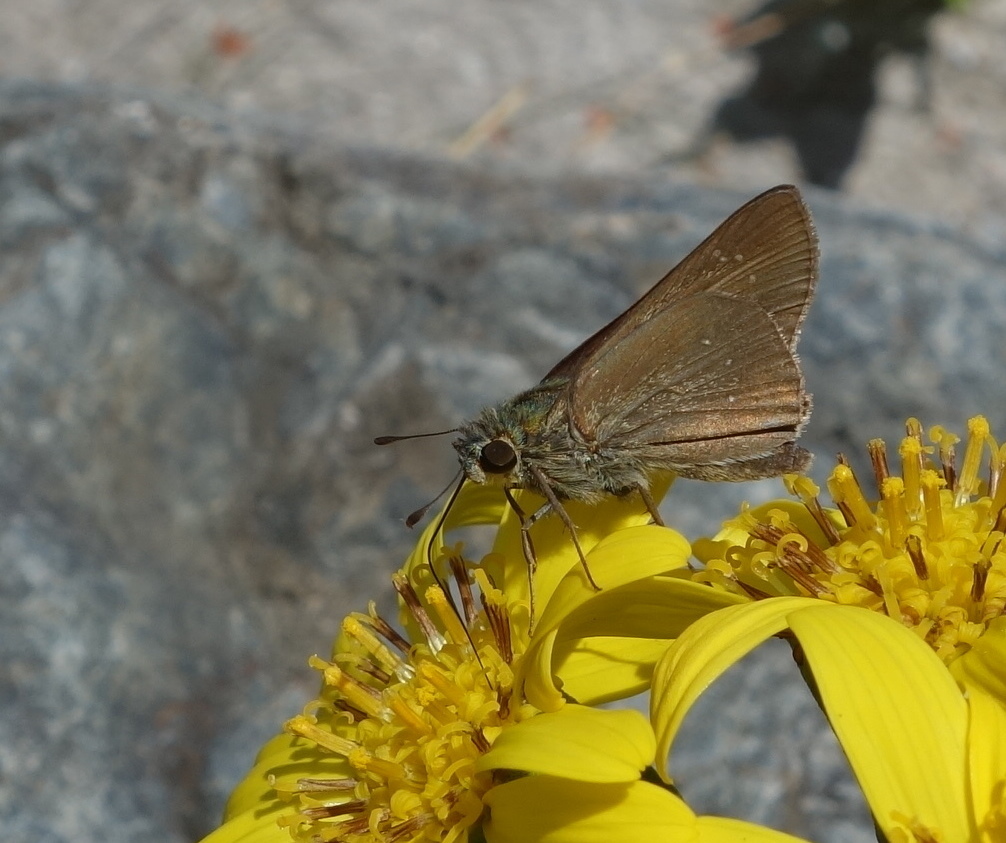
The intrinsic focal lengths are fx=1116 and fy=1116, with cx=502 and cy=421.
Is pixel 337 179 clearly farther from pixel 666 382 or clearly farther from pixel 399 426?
pixel 666 382

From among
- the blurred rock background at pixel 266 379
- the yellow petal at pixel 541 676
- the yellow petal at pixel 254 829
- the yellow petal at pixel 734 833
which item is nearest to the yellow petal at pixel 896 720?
the yellow petal at pixel 734 833

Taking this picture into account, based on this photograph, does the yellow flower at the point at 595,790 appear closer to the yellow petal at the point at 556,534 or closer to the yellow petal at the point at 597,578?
the yellow petal at the point at 597,578

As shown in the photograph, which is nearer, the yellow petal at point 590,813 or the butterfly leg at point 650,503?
the yellow petal at point 590,813

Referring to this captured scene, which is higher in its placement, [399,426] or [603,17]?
[603,17]

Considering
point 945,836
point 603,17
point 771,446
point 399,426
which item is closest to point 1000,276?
point 399,426

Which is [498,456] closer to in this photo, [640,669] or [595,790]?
[640,669]

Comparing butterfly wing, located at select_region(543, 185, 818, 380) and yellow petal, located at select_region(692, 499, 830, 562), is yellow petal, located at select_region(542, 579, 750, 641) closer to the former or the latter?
yellow petal, located at select_region(692, 499, 830, 562)
